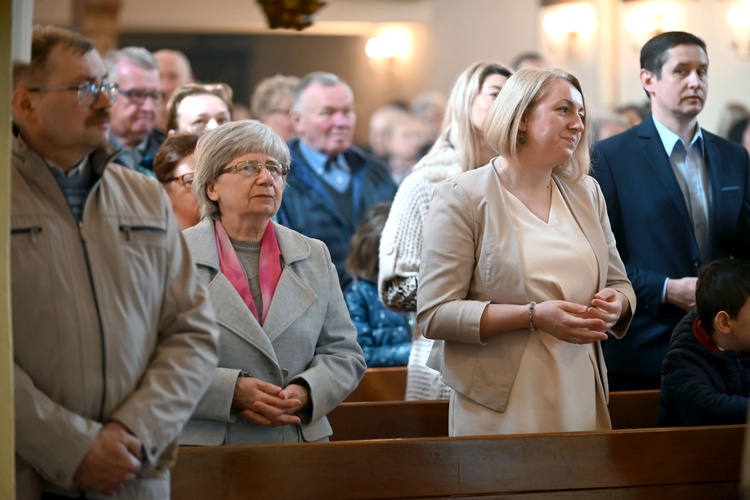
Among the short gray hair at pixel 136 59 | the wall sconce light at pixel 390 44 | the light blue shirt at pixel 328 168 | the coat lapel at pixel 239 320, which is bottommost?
the coat lapel at pixel 239 320

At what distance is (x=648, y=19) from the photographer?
408 inches

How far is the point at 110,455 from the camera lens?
2.31 metres

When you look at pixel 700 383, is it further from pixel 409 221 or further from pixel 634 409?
pixel 409 221

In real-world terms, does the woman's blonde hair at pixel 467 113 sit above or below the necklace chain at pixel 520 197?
above

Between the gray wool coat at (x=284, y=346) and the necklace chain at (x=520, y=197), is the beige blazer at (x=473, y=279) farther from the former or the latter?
the gray wool coat at (x=284, y=346)

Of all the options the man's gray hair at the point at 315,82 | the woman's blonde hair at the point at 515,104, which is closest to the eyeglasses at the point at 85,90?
the woman's blonde hair at the point at 515,104

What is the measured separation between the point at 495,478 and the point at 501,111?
1.07m

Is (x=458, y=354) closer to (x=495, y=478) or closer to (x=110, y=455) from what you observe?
→ (x=495, y=478)

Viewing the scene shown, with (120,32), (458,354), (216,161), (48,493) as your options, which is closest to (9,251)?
(48,493)

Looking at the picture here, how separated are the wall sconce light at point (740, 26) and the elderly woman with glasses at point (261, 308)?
23.4 ft

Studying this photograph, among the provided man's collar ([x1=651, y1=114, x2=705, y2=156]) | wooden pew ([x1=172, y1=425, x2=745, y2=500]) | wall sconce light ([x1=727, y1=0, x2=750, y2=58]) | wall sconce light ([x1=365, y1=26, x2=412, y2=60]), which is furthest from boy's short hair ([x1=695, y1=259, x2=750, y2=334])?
wall sconce light ([x1=365, y1=26, x2=412, y2=60])

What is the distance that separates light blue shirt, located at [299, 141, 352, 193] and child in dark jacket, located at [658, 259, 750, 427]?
2.32 meters

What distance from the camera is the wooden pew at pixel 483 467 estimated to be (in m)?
2.95

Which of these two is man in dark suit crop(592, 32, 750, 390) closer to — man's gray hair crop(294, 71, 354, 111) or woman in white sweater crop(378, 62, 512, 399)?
woman in white sweater crop(378, 62, 512, 399)
